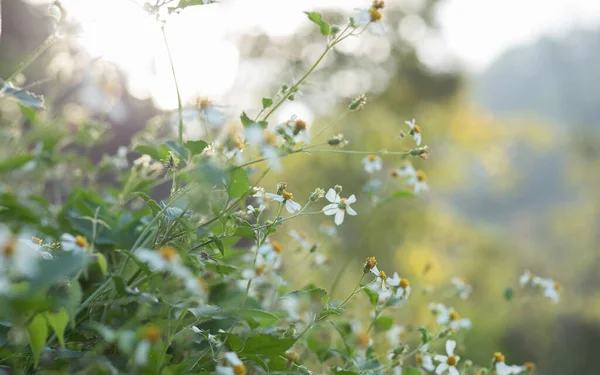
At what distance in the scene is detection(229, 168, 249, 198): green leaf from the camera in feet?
2.54

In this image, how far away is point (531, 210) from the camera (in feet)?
66.6

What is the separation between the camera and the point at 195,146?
2.52 ft

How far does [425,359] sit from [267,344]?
15.7 inches

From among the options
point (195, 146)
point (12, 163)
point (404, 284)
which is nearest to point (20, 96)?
point (12, 163)

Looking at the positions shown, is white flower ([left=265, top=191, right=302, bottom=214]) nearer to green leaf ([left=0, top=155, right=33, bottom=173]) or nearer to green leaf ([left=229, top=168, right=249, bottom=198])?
green leaf ([left=229, top=168, right=249, bottom=198])

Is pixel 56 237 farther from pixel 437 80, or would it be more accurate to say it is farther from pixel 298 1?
pixel 437 80

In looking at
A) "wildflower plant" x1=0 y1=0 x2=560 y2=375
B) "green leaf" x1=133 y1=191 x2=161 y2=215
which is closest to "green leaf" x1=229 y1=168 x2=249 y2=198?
"wildflower plant" x1=0 y1=0 x2=560 y2=375

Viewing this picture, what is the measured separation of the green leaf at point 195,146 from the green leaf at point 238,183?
5 centimetres

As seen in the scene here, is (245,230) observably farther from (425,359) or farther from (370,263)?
(425,359)

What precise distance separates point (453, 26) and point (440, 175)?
2.19 meters

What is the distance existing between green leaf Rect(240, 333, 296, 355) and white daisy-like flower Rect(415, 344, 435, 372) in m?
0.32

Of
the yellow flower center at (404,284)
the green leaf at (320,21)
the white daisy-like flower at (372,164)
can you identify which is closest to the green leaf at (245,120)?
the green leaf at (320,21)

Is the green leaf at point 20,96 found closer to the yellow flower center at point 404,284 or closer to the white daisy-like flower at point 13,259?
the white daisy-like flower at point 13,259

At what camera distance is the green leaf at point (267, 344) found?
0.78m
